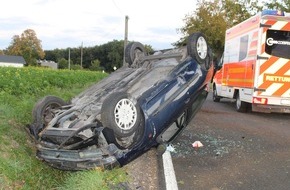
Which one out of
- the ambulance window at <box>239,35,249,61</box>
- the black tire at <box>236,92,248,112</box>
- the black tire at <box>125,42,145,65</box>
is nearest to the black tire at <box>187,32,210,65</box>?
the black tire at <box>125,42,145,65</box>

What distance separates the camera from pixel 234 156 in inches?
255

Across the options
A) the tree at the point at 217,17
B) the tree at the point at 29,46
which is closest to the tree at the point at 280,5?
the tree at the point at 217,17

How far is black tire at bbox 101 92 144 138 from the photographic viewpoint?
4.66 meters

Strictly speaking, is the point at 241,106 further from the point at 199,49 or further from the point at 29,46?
the point at 29,46

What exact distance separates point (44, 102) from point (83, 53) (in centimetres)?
9297

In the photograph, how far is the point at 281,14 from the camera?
10766 mm

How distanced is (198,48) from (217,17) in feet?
100

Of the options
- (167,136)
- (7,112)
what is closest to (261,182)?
(167,136)

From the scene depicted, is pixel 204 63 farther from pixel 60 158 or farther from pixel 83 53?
pixel 83 53

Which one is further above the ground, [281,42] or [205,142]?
[281,42]

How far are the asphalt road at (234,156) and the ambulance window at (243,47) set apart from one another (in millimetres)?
2934

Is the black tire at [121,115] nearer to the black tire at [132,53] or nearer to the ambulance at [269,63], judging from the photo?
the black tire at [132,53]

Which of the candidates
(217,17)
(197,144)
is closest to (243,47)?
(197,144)

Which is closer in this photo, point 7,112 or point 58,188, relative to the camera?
point 58,188
